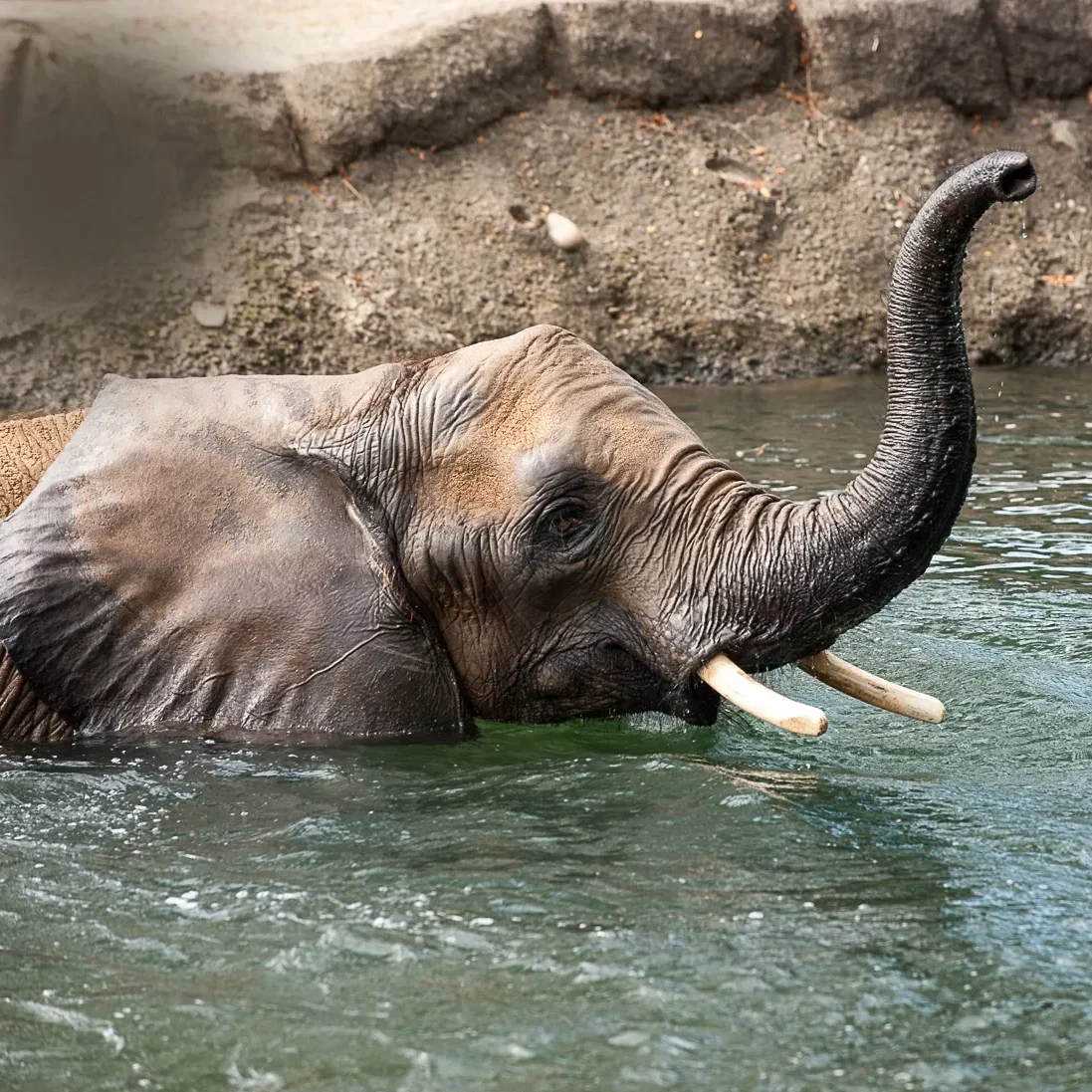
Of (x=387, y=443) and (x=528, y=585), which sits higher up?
(x=387, y=443)

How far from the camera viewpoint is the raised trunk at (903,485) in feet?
17.6

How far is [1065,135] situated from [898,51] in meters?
1.76

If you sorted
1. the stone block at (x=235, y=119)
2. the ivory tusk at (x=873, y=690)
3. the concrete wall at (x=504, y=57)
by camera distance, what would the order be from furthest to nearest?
the concrete wall at (x=504, y=57) → the stone block at (x=235, y=119) → the ivory tusk at (x=873, y=690)

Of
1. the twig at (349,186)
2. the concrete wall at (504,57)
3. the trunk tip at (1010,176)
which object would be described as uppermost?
the concrete wall at (504,57)

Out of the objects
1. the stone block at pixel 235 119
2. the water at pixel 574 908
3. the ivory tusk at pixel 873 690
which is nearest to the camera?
the water at pixel 574 908

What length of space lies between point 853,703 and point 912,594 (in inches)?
72.0

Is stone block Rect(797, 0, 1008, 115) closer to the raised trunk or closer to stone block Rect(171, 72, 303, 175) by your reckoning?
stone block Rect(171, 72, 303, 175)

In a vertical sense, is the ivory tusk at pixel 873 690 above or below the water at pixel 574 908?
above

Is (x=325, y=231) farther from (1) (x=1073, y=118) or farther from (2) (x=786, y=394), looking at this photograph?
(1) (x=1073, y=118)

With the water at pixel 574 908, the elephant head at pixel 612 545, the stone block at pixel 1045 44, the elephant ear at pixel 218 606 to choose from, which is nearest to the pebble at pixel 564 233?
the stone block at pixel 1045 44

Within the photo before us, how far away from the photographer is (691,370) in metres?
15.2

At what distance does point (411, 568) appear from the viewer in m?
6.19

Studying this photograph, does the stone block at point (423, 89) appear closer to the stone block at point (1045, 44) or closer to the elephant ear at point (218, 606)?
the stone block at point (1045, 44)

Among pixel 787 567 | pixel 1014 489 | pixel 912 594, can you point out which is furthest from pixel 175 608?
pixel 1014 489
